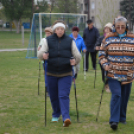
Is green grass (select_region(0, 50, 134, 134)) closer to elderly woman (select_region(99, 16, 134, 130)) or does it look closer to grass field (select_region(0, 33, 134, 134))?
grass field (select_region(0, 33, 134, 134))

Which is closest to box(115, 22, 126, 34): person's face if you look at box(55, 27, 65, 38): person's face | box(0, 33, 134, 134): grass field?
box(55, 27, 65, 38): person's face

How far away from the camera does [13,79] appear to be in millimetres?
10648

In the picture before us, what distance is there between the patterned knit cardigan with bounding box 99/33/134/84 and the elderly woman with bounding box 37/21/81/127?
Answer: 0.63 m

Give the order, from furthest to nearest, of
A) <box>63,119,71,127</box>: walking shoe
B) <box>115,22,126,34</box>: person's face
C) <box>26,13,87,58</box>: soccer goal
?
<box>26,13,87,58</box>: soccer goal
<box>63,119,71,127</box>: walking shoe
<box>115,22,126,34</box>: person's face

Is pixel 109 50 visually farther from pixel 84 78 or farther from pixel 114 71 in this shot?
pixel 84 78

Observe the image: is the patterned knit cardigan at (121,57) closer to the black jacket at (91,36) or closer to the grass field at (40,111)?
the grass field at (40,111)

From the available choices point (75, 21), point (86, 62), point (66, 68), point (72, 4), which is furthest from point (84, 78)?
point (72, 4)

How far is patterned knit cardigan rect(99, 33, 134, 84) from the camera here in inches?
191

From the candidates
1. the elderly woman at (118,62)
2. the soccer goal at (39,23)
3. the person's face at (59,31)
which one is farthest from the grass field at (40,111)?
the soccer goal at (39,23)

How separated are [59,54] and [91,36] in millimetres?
7077

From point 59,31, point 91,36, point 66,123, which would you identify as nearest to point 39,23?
point 91,36

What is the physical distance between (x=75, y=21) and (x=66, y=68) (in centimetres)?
1542

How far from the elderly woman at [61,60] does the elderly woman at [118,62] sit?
0.60 meters

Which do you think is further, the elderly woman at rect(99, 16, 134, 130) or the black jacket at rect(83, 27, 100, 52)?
the black jacket at rect(83, 27, 100, 52)
